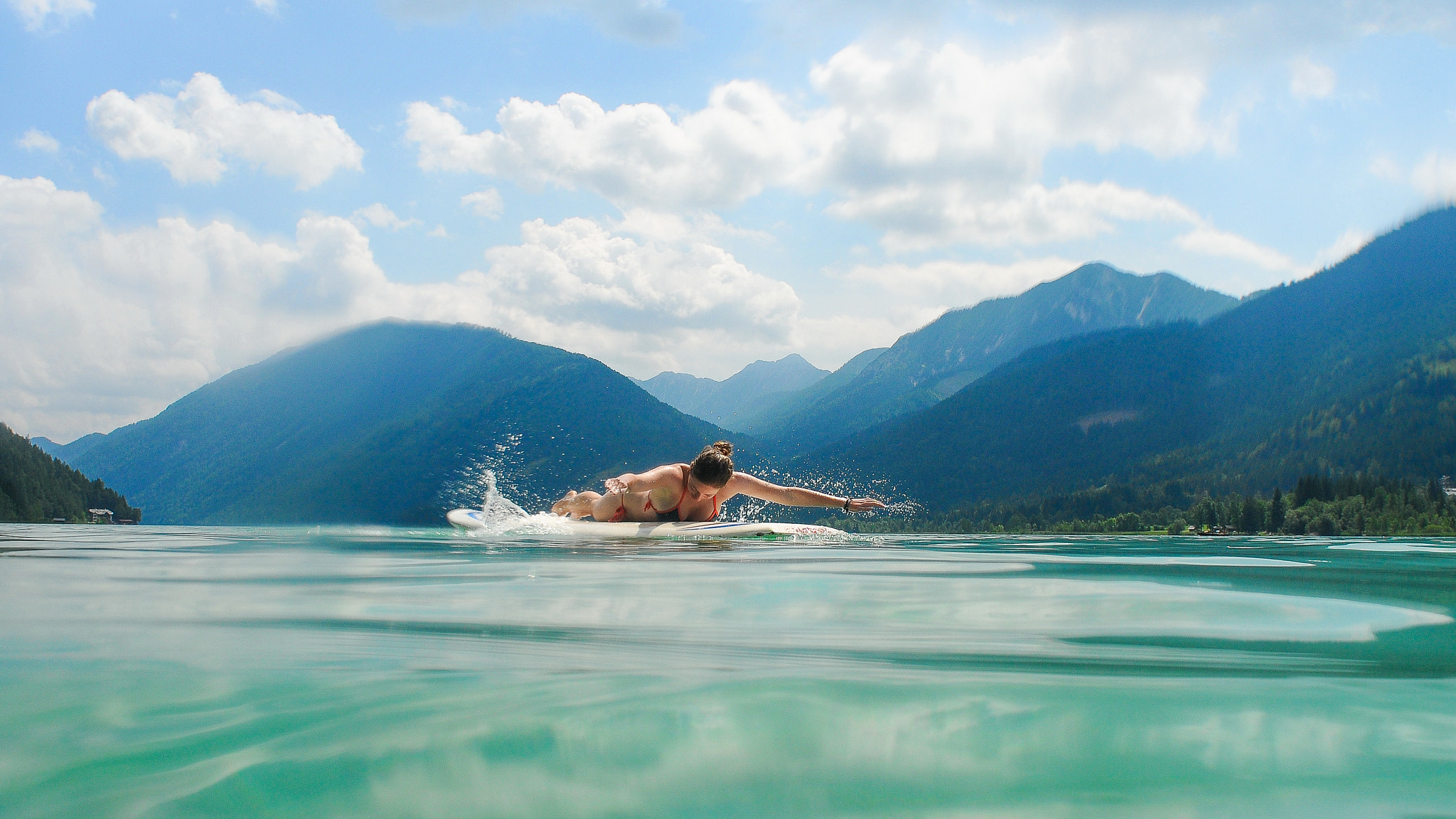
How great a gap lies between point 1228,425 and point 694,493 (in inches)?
7613

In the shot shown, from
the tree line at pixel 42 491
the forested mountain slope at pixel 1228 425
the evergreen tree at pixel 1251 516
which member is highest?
the forested mountain slope at pixel 1228 425

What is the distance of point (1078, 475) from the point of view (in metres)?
160

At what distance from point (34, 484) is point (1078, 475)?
167 m

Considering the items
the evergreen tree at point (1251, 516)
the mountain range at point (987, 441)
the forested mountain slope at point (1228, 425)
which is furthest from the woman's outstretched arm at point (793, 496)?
the forested mountain slope at point (1228, 425)

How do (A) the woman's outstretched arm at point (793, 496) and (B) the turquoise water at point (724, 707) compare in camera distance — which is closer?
(B) the turquoise water at point (724, 707)

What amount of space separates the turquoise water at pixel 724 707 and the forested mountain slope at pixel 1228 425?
490ft

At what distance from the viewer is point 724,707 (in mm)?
2055

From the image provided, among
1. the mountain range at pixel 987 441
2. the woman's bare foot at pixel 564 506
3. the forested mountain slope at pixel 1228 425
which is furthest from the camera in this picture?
the forested mountain slope at pixel 1228 425

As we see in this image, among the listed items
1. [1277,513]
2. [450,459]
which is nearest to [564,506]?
[1277,513]

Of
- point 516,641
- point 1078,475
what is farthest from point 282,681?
point 1078,475

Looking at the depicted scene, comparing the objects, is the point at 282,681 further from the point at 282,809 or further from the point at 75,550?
the point at 75,550

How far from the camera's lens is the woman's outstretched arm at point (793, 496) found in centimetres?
1089

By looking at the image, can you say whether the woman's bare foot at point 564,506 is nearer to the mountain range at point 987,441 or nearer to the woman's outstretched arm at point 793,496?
the woman's outstretched arm at point 793,496

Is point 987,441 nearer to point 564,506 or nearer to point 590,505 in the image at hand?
point 564,506
